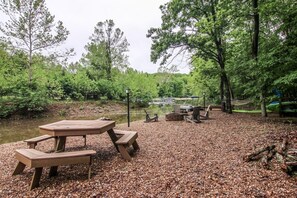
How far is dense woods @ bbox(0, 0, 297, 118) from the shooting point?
6.14 metres

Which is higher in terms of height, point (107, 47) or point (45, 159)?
point (107, 47)

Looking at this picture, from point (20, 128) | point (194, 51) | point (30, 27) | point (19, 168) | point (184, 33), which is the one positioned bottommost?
point (20, 128)

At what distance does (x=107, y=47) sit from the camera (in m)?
22.7

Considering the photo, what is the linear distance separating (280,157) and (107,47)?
74.1 feet

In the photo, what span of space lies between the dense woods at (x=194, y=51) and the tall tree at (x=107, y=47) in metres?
2.82

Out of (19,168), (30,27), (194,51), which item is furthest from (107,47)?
(19,168)

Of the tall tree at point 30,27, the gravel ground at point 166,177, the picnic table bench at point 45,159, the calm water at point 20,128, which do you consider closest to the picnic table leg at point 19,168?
the gravel ground at point 166,177

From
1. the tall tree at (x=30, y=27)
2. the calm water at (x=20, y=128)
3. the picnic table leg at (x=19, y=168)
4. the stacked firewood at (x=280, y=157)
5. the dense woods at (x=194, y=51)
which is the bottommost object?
the calm water at (x=20, y=128)

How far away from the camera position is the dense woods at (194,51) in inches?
242

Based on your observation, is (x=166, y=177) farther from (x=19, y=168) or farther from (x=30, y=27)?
(x=30, y=27)

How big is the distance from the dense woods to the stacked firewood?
2922mm

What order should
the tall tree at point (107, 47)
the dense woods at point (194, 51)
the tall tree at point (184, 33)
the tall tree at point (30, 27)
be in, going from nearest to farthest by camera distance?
the dense woods at point (194, 51) < the tall tree at point (184, 33) < the tall tree at point (30, 27) < the tall tree at point (107, 47)

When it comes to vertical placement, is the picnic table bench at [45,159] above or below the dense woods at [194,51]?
below

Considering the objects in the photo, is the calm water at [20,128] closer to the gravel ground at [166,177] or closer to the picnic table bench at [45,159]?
the gravel ground at [166,177]
